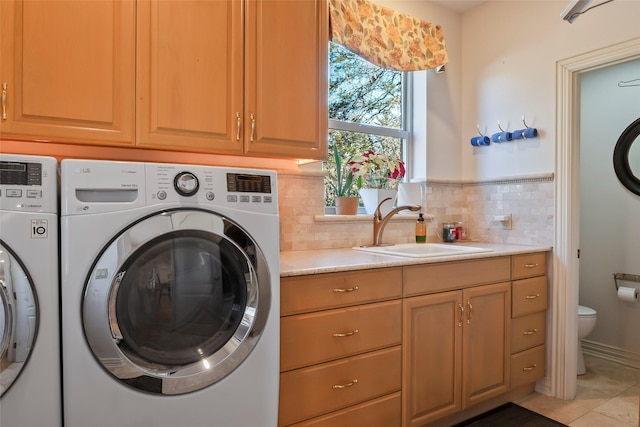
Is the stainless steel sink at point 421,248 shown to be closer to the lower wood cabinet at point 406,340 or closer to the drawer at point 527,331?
the lower wood cabinet at point 406,340

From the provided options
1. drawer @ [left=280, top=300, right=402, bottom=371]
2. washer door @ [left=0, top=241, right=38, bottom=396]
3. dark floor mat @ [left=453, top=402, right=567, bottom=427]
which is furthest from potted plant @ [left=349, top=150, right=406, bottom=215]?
washer door @ [left=0, top=241, right=38, bottom=396]

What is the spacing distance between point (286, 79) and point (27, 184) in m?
1.11

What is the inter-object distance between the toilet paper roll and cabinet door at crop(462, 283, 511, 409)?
4.23ft

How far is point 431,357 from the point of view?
1.87 m

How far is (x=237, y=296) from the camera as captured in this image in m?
1.33

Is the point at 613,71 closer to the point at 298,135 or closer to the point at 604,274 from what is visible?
the point at 604,274

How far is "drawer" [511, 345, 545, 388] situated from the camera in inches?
88.4

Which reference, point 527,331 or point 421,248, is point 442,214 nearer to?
point 421,248

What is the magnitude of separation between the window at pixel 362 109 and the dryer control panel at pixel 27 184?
158 cm

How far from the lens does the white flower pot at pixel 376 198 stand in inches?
98.4

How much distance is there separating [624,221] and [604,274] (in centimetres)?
43

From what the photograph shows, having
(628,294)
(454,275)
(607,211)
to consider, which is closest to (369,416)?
(454,275)

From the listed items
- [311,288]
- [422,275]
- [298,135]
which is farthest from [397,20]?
[311,288]

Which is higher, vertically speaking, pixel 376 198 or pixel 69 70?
pixel 69 70
